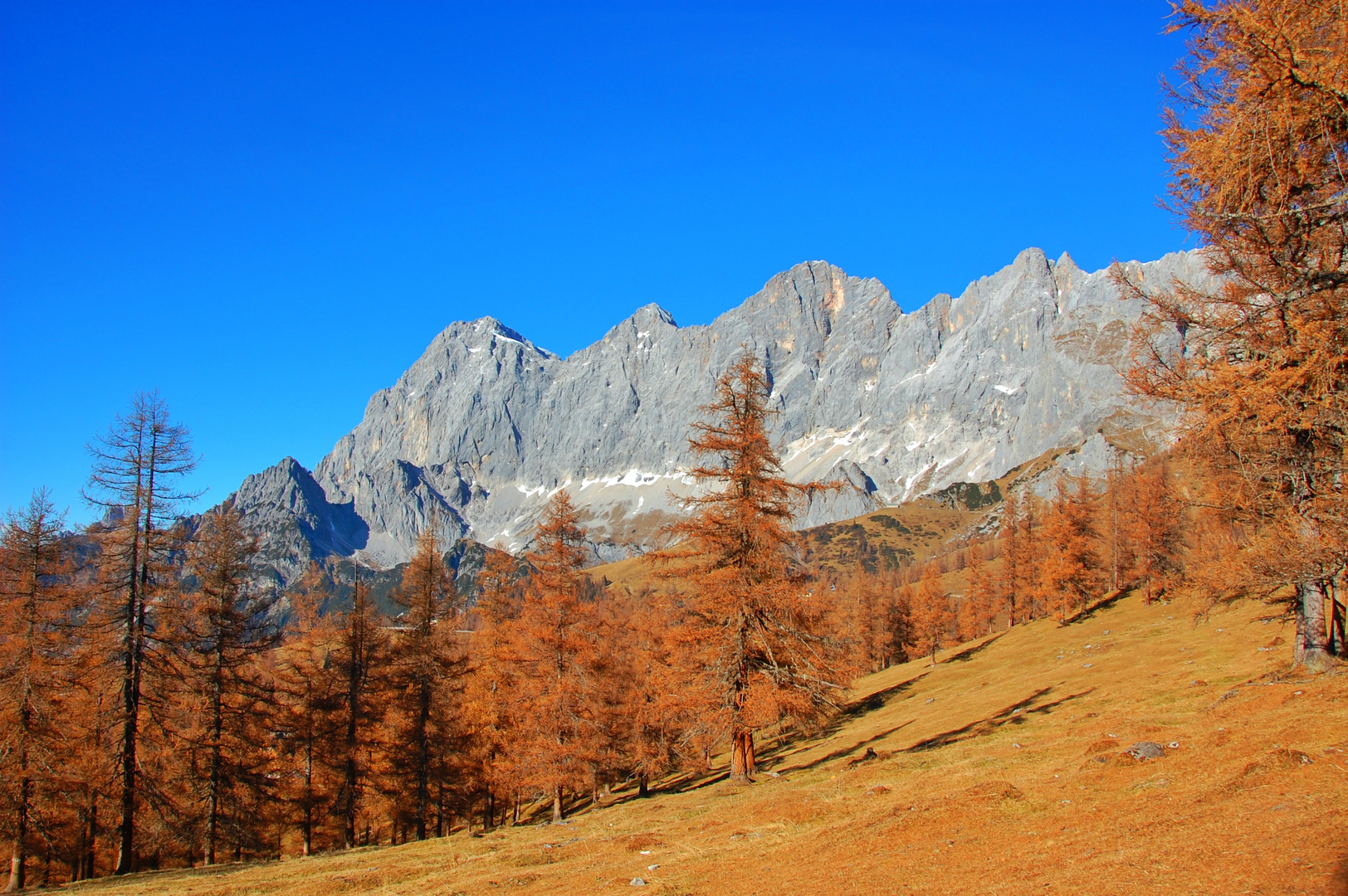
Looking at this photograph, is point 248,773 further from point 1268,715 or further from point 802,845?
point 1268,715

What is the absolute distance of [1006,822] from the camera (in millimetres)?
12672

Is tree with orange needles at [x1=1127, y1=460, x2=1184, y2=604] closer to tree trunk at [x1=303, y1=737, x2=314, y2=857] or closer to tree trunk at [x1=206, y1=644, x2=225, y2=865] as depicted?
tree trunk at [x1=303, y1=737, x2=314, y2=857]

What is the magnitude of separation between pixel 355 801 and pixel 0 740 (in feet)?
49.4

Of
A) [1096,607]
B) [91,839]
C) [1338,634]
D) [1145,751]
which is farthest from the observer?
[1096,607]

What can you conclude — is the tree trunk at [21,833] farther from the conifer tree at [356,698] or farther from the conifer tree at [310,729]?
the conifer tree at [356,698]

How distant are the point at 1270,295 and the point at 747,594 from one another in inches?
617

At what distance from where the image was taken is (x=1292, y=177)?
1301cm

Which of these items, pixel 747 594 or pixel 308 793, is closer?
pixel 747 594

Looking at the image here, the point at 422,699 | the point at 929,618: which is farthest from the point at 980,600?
the point at 422,699

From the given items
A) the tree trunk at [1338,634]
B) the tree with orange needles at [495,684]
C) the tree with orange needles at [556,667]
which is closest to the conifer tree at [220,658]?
the tree with orange needles at [495,684]

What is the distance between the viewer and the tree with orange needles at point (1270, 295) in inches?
438

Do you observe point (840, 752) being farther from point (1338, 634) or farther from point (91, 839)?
point (91, 839)

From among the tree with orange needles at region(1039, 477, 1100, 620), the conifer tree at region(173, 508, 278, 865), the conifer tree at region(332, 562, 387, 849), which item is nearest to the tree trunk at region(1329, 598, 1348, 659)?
the conifer tree at region(332, 562, 387, 849)

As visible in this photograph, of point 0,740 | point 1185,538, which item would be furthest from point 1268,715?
point 1185,538
